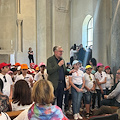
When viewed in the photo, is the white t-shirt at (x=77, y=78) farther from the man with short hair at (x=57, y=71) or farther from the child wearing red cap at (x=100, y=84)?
the child wearing red cap at (x=100, y=84)

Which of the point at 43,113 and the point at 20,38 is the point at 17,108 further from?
the point at 20,38

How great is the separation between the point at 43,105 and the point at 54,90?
2.69 metres

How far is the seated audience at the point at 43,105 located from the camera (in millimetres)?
2541

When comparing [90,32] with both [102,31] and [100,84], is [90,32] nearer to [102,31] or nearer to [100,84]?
[102,31]

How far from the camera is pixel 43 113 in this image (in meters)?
2.57

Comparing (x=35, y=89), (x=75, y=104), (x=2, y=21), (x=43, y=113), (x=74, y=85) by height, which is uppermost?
(x=2, y=21)

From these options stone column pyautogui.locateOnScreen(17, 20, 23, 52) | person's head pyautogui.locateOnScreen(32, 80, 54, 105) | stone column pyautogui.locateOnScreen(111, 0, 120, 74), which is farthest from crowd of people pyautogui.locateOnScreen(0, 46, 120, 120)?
stone column pyautogui.locateOnScreen(17, 20, 23, 52)

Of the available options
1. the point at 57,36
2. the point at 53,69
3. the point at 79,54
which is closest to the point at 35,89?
the point at 53,69

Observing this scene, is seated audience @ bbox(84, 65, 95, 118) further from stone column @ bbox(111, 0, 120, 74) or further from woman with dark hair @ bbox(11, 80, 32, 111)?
woman with dark hair @ bbox(11, 80, 32, 111)

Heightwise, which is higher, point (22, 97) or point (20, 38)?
point (20, 38)

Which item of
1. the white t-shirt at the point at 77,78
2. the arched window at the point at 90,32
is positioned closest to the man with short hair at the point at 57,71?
the white t-shirt at the point at 77,78

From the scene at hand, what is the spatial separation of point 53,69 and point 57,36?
5.69 m

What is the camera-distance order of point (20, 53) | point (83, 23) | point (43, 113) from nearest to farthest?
point (43, 113) < point (20, 53) < point (83, 23)

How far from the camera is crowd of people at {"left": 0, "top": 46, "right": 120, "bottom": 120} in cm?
258
